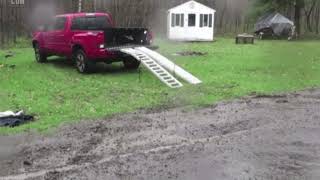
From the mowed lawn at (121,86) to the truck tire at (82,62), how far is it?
227mm

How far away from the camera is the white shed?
1227 inches

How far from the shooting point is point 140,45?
1565 cm

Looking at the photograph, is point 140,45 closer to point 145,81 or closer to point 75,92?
point 145,81

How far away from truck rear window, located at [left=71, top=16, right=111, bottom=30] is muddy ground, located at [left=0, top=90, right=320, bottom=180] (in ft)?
23.2

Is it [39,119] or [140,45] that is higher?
[140,45]

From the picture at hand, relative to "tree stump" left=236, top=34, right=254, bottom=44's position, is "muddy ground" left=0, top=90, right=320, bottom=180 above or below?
below

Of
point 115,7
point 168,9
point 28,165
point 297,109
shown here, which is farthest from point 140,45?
point 168,9

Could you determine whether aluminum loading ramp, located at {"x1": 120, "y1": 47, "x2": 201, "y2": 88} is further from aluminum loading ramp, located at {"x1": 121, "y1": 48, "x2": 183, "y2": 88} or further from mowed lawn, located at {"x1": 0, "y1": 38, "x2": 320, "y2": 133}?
mowed lawn, located at {"x1": 0, "y1": 38, "x2": 320, "y2": 133}

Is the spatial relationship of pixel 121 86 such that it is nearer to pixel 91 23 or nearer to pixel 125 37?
pixel 125 37

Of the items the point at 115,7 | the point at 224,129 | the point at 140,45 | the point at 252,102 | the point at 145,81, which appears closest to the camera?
the point at 224,129

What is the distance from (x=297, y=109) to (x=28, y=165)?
5649 mm

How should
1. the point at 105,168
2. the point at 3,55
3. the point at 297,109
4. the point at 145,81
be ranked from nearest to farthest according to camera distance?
the point at 105,168 < the point at 297,109 < the point at 145,81 < the point at 3,55

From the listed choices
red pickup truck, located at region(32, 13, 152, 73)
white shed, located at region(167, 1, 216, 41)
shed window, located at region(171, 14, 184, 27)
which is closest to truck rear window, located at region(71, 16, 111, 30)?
red pickup truck, located at region(32, 13, 152, 73)

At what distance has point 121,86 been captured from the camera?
1274cm
